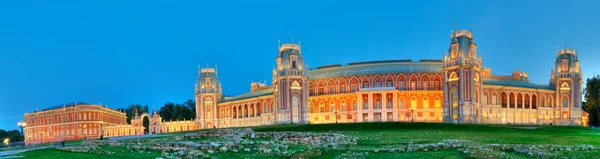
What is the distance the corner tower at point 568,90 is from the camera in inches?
4289

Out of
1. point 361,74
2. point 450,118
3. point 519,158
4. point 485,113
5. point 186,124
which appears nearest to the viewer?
point 519,158

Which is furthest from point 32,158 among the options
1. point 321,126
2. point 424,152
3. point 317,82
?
point 317,82

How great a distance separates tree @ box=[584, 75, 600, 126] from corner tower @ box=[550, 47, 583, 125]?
1.83m

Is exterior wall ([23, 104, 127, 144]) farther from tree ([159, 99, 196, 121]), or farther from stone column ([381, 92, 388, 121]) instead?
stone column ([381, 92, 388, 121])

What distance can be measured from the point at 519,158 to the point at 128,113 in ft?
567

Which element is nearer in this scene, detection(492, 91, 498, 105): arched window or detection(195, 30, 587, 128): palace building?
detection(195, 30, 587, 128): palace building

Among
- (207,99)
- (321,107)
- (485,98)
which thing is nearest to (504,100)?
(485,98)

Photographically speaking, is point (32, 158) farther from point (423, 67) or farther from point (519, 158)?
point (423, 67)

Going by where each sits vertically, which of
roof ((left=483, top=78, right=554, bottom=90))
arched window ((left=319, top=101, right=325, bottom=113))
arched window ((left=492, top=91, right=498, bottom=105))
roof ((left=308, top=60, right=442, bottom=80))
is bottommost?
arched window ((left=319, top=101, right=325, bottom=113))

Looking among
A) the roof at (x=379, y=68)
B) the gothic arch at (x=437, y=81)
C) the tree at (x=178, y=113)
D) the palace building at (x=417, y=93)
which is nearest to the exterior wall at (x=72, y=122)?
the tree at (x=178, y=113)

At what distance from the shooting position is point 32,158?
34688mm

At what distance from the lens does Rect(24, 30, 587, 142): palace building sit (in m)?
94.9

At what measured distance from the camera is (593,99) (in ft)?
343

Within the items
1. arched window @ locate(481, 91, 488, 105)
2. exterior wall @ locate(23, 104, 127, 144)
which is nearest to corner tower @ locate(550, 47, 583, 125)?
arched window @ locate(481, 91, 488, 105)
